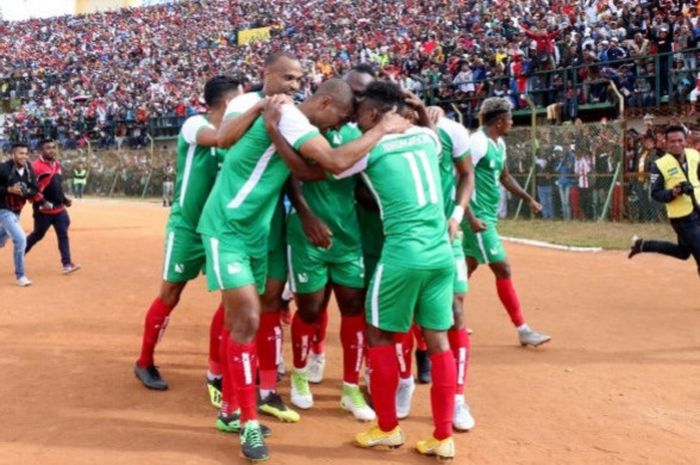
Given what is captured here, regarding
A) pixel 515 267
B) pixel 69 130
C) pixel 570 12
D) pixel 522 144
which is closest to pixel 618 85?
pixel 522 144

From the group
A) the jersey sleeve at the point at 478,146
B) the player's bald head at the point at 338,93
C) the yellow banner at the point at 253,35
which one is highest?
the yellow banner at the point at 253,35

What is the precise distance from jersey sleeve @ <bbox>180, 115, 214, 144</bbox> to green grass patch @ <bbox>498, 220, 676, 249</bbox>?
9.21 meters

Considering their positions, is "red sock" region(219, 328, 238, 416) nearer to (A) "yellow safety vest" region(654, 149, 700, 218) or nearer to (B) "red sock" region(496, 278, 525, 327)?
(B) "red sock" region(496, 278, 525, 327)

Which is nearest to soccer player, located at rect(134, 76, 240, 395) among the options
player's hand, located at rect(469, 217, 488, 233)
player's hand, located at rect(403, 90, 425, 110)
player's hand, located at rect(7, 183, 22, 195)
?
player's hand, located at rect(403, 90, 425, 110)

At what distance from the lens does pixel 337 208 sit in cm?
479

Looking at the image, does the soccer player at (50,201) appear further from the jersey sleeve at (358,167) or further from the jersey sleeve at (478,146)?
the jersey sleeve at (358,167)

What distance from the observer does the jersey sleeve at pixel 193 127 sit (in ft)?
16.2

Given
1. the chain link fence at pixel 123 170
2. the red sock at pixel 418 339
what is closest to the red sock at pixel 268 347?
the red sock at pixel 418 339

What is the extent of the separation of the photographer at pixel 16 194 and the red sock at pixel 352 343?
6.45 metres

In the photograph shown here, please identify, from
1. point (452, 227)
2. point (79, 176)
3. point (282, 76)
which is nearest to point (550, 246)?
point (452, 227)

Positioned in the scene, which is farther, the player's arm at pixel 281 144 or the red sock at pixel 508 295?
the red sock at pixel 508 295

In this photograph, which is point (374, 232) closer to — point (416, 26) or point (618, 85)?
point (618, 85)

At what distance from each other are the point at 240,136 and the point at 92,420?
2046mm

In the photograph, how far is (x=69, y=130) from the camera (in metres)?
36.9
